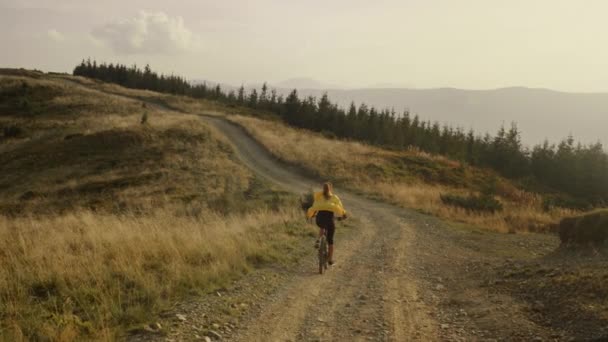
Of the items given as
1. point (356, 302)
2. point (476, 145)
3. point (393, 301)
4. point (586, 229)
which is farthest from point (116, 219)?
point (476, 145)

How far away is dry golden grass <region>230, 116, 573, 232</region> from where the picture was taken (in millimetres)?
21844

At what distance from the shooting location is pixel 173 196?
23812 millimetres

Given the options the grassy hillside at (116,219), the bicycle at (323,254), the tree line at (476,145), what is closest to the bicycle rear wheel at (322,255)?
the bicycle at (323,254)

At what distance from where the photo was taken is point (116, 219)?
1356 centimetres

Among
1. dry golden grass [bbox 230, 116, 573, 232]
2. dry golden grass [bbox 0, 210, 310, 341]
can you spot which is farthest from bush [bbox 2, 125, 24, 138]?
dry golden grass [bbox 0, 210, 310, 341]

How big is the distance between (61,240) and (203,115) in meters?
52.2

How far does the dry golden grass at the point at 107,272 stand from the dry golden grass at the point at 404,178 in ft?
45.1

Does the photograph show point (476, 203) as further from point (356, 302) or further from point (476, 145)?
point (476, 145)

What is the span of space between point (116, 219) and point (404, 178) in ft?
87.0

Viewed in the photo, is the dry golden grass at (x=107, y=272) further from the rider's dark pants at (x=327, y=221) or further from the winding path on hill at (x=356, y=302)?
the winding path on hill at (x=356, y=302)

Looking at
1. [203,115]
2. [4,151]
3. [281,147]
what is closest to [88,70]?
[203,115]

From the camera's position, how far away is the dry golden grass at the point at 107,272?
596 cm

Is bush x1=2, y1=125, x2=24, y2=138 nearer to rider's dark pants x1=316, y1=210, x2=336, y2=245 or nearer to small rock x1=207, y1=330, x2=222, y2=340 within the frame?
rider's dark pants x1=316, y1=210, x2=336, y2=245

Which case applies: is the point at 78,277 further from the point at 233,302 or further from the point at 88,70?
the point at 88,70
